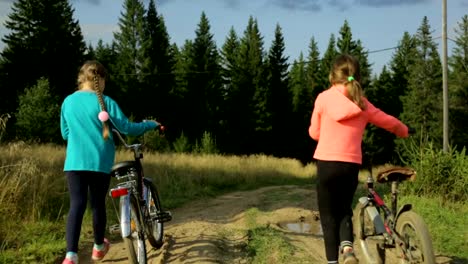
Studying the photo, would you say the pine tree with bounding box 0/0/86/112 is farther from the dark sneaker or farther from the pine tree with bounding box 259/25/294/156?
the dark sneaker

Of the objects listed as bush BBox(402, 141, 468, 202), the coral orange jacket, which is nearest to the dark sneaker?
the coral orange jacket

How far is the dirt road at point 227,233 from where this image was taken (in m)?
5.73

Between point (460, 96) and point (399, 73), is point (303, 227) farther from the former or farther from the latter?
point (399, 73)

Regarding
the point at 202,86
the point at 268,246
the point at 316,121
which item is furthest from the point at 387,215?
the point at 202,86

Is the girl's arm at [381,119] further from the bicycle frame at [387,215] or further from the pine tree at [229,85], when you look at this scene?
the pine tree at [229,85]

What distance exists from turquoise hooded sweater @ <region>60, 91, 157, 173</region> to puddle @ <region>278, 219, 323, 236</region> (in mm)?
3948

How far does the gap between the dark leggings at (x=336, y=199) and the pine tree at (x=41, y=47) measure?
41948 millimetres

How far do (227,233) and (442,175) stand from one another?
512cm

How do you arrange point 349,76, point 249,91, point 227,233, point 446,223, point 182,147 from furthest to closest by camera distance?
point 249,91 < point 182,147 < point 446,223 < point 227,233 < point 349,76

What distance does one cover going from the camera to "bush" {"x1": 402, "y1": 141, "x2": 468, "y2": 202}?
9898 mm

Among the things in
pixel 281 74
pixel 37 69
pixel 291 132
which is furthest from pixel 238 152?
pixel 37 69

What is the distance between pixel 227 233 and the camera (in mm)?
6906

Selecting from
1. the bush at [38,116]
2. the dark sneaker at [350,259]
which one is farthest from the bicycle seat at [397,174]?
the bush at [38,116]

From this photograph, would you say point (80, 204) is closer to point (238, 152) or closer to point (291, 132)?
point (238, 152)
